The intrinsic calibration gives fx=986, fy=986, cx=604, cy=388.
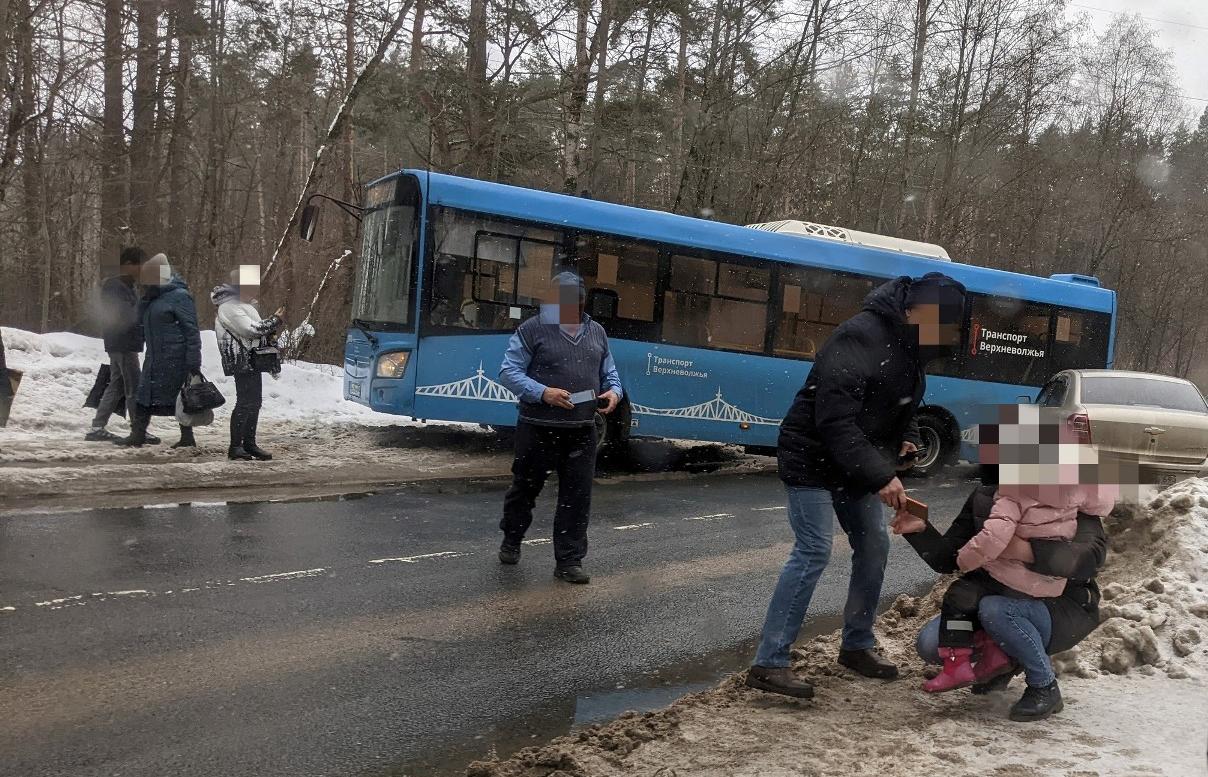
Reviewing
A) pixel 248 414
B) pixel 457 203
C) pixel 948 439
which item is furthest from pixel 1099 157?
pixel 248 414

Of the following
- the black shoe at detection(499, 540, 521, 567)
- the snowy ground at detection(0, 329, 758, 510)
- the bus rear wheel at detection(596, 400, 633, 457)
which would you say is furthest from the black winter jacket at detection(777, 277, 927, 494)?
the bus rear wheel at detection(596, 400, 633, 457)

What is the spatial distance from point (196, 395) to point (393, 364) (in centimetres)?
243

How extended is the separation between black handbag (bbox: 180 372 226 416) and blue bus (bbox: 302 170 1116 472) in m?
2.20

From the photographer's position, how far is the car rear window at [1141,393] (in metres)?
11.3

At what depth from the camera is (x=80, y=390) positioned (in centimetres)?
1271

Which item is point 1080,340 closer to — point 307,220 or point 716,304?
point 716,304

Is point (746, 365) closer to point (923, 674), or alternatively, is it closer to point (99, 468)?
point (99, 468)

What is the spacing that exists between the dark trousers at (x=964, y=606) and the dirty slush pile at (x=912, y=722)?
31 cm

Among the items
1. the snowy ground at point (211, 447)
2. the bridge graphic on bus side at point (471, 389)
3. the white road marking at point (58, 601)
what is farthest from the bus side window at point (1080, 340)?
the white road marking at point (58, 601)

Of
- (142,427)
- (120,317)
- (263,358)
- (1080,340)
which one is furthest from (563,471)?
(1080,340)

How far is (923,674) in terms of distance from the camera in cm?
460

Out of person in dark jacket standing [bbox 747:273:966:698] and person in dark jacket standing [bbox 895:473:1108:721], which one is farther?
person in dark jacket standing [bbox 747:273:966:698]

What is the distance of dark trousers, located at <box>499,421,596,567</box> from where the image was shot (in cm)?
624

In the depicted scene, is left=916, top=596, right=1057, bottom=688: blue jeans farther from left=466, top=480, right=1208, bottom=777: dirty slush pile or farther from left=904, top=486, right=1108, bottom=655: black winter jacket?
left=466, top=480, right=1208, bottom=777: dirty slush pile
